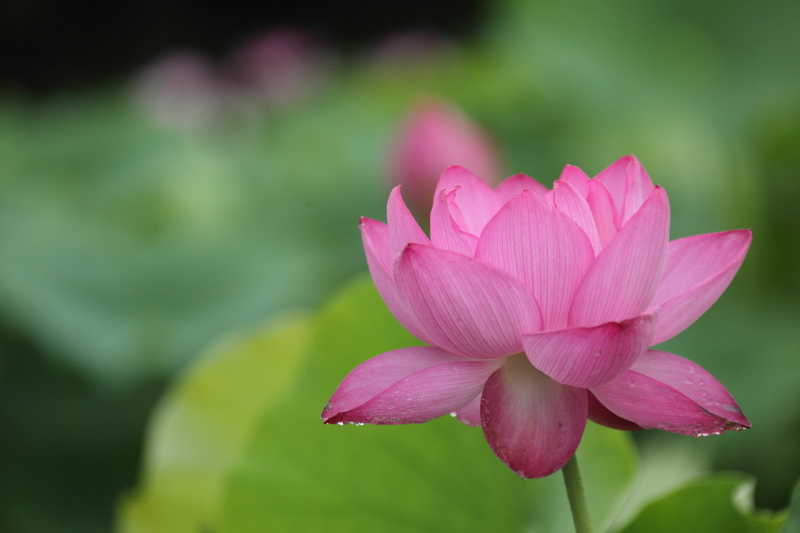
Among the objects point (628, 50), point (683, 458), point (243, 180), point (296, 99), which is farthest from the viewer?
point (296, 99)

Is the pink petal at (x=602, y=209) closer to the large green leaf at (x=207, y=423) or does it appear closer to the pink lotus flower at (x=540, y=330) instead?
the pink lotus flower at (x=540, y=330)

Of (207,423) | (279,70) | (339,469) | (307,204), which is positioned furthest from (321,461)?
(279,70)

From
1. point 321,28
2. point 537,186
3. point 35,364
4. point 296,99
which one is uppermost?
point 321,28

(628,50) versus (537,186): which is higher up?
(628,50)

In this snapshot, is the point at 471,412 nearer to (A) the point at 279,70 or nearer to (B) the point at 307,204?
(B) the point at 307,204

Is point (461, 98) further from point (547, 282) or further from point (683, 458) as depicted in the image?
point (547, 282)

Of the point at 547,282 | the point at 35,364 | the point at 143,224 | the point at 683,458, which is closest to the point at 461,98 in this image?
the point at 143,224

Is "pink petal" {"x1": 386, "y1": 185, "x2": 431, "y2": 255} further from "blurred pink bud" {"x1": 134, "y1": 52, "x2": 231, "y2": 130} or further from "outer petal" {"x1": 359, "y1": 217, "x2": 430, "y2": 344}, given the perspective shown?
"blurred pink bud" {"x1": 134, "y1": 52, "x2": 231, "y2": 130}

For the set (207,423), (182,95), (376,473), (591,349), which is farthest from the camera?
(182,95)

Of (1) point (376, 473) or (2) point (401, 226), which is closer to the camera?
(2) point (401, 226)
